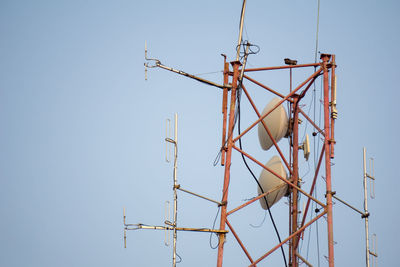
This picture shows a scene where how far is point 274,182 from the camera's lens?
37.5m

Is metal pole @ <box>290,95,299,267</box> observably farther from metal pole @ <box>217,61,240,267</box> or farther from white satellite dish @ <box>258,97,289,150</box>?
metal pole @ <box>217,61,240,267</box>

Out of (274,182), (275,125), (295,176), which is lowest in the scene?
(274,182)

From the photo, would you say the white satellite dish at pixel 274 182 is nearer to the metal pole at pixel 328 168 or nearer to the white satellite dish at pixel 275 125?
the white satellite dish at pixel 275 125

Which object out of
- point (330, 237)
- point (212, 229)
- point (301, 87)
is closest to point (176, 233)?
point (212, 229)

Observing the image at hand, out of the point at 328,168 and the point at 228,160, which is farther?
the point at 328,168

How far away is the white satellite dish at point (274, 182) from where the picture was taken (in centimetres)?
3725

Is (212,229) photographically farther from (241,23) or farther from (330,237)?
(241,23)

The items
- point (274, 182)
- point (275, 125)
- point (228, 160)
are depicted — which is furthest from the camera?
point (275, 125)

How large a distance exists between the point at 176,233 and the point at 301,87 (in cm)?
824

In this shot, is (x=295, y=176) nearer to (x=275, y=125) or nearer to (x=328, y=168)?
(x=275, y=125)

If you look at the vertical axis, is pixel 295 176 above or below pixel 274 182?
above

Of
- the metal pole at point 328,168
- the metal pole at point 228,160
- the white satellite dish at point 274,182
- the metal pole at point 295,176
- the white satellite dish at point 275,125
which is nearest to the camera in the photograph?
the metal pole at point 228,160

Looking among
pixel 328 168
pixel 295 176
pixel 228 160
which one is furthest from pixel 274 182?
pixel 228 160

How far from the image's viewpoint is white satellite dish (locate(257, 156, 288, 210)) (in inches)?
1467
